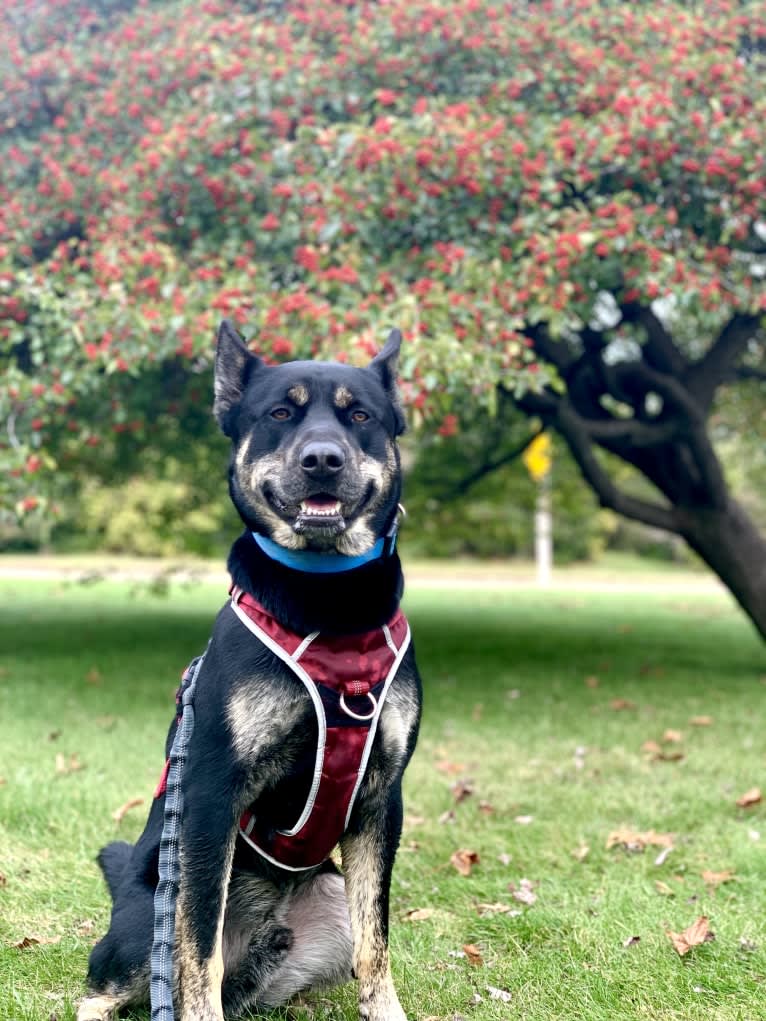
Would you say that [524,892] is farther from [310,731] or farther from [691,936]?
[310,731]

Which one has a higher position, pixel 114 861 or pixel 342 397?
pixel 342 397

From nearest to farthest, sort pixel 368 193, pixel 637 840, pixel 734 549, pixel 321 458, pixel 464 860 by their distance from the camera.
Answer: pixel 321 458 → pixel 464 860 → pixel 637 840 → pixel 368 193 → pixel 734 549

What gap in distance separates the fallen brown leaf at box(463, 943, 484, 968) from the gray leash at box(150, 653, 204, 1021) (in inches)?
52.4

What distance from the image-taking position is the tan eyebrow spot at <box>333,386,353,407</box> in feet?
10.00

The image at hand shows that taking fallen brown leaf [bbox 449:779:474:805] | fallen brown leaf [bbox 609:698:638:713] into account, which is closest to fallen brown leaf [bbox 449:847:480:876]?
fallen brown leaf [bbox 449:779:474:805]

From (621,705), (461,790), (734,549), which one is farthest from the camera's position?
(734,549)

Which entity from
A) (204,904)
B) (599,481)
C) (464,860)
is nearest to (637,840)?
(464,860)

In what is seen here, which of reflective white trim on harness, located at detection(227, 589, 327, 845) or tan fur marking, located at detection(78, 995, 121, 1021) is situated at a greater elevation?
reflective white trim on harness, located at detection(227, 589, 327, 845)

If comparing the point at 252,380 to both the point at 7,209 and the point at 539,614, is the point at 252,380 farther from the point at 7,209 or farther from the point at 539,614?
the point at 539,614

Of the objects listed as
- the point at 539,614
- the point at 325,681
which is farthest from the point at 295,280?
the point at 539,614

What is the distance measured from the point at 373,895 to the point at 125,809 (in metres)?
2.60

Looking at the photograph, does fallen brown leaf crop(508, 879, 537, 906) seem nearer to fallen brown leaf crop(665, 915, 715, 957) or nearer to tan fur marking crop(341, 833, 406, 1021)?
fallen brown leaf crop(665, 915, 715, 957)

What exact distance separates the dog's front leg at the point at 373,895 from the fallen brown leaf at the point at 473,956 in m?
0.77

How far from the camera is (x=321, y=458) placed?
9.31 feet
